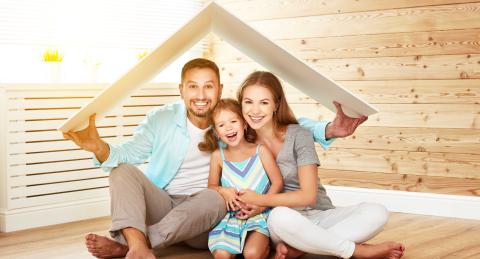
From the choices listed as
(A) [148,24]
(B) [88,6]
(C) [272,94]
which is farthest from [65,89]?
(C) [272,94]

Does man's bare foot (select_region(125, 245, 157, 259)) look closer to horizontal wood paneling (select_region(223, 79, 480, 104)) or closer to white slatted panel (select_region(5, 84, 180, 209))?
white slatted panel (select_region(5, 84, 180, 209))

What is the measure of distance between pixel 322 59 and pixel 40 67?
5.21 feet

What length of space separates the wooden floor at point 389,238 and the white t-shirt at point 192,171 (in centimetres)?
25

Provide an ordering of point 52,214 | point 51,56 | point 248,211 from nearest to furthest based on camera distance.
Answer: point 248,211, point 52,214, point 51,56

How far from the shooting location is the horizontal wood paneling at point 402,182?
3824 mm

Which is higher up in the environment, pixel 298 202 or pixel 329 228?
pixel 298 202

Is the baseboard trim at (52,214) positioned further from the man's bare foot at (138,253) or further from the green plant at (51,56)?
the man's bare foot at (138,253)

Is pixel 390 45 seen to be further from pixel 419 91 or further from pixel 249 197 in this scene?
pixel 249 197

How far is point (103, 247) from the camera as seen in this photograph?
260cm

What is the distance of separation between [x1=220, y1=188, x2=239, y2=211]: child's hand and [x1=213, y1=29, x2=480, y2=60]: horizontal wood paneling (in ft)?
3.75

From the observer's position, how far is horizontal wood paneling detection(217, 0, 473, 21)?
396cm

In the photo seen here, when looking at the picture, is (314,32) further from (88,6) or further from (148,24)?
(88,6)

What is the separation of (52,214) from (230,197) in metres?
1.22

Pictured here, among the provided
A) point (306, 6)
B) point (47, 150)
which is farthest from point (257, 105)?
point (306, 6)
